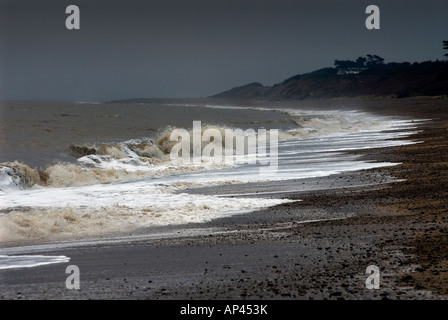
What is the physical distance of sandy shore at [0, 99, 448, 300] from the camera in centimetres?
638

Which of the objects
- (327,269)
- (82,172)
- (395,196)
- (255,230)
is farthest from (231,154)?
(327,269)

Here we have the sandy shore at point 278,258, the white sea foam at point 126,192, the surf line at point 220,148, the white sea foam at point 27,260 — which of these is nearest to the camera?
the sandy shore at point 278,258

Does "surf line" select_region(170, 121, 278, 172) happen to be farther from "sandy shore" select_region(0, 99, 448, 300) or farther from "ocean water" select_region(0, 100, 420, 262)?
"sandy shore" select_region(0, 99, 448, 300)

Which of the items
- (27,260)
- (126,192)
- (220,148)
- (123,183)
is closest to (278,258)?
(27,260)

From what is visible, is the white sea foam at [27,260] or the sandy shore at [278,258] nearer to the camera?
the sandy shore at [278,258]

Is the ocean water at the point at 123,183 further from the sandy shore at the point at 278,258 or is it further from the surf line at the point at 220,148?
the sandy shore at the point at 278,258

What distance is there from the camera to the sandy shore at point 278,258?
A: 6.38 metres

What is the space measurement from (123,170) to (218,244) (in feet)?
43.0

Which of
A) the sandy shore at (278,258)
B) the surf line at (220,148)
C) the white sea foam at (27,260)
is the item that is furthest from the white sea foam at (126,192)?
the white sea foam at (27,260)

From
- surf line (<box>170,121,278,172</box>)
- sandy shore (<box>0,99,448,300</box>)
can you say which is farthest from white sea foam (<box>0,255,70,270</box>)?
surf line (<box>170,121,278,172</box>)

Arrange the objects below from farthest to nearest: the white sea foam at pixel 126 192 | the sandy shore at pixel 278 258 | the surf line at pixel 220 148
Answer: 1. the surf line at pixel 220 148
2. the white sea foam at pixel 126 192
3. the sandy shore at pixel 278 258
